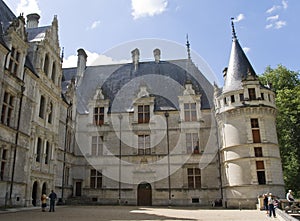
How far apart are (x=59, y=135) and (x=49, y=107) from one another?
2672 millimetres

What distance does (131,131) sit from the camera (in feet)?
75.9

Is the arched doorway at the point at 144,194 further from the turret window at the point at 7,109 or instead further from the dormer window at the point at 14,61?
the dormer window at the point at 14,61

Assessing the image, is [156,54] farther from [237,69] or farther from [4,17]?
[4,17]

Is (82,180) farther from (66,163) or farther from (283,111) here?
(283,111)

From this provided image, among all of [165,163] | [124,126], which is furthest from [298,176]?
[124,126]

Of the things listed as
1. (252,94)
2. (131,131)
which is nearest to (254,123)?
(252,94)

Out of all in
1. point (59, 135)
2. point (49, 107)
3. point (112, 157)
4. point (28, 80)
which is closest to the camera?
point (28, 80)

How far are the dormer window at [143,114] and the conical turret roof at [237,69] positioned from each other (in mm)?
6668

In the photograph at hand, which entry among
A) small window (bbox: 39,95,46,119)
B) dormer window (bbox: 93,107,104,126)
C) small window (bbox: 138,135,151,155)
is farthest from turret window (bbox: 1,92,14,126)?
small window (bbox: 138,135,151,155)

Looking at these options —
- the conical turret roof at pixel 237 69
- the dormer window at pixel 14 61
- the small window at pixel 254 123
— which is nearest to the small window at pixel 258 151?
the small window at pixel 254 123

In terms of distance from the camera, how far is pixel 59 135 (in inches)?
830

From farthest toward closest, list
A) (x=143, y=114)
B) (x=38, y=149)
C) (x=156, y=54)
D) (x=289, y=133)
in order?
(x=156, y=54)
(x=143, y=114)
(x=289, y=133)
(x=38, y=149)

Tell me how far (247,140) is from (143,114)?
886cm

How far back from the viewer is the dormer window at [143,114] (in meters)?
23.4
